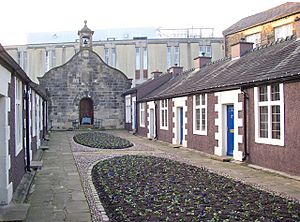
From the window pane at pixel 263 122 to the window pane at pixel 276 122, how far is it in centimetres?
39

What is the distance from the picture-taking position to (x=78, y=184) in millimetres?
10125

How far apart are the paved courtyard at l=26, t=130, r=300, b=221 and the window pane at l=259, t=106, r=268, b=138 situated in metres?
1.16

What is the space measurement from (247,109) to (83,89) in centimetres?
2483

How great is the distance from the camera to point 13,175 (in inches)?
332

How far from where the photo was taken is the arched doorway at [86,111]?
37.0 metres

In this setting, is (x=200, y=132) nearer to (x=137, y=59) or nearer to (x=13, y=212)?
(x=13, y=212)

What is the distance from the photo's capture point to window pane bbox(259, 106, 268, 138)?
1243 centimetres

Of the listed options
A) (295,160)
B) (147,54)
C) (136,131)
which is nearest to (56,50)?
(147,54)

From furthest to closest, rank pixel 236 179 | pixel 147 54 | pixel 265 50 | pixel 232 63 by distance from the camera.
→ 1. pixel 147 54
2. pixel 232 63
3. pixel 265 50
4. pixel 236 179

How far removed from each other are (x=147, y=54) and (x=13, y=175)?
146ft

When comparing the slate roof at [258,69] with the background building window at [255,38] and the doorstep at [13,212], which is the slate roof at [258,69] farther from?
the background building window at [255,38]

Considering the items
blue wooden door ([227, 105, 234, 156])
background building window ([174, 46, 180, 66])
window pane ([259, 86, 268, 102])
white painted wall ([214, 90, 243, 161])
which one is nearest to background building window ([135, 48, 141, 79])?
background building window ([174, 46, 180, 66])

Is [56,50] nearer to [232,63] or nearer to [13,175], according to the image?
[232,63]

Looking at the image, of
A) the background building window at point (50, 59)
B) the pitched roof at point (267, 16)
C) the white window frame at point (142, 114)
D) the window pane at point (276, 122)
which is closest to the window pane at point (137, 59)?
the background building window at point (50, 59)
